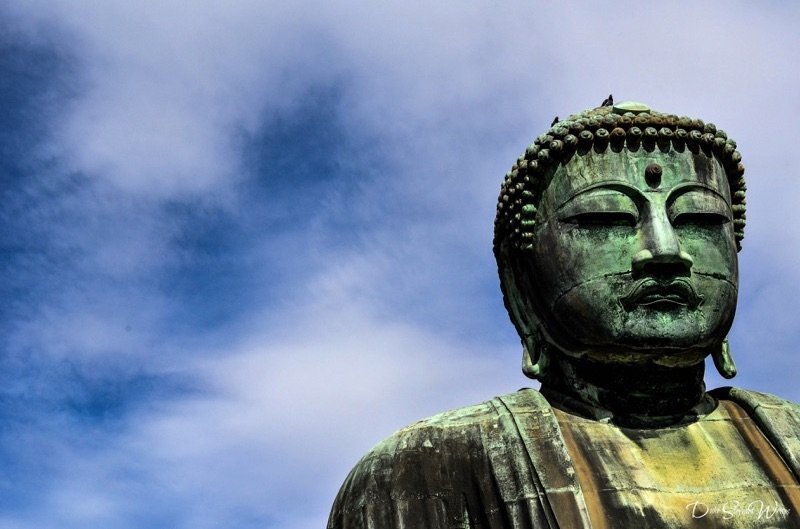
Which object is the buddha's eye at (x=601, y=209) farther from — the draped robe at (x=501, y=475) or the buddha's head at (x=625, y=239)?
the draped robe at (x=501, y=475)

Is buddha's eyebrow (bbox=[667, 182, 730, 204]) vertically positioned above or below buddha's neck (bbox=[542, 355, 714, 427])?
above

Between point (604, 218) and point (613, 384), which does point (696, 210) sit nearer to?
point (604, 218)

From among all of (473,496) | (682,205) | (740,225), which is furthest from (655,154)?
(473,496)

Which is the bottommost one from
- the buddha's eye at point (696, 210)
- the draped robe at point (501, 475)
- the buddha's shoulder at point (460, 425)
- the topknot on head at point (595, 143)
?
the draped robe at point (501, 475)

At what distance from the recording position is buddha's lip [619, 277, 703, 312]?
9.09 m

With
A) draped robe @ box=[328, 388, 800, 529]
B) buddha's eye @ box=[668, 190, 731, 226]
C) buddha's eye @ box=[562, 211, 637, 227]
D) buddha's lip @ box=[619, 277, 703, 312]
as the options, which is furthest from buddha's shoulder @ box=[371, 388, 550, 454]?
buddha's eye @ box=[668, 190, 731, 226]

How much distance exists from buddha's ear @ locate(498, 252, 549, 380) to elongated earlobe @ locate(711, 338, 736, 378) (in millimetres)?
1347

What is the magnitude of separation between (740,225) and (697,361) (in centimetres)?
150

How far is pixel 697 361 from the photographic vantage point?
939 cm

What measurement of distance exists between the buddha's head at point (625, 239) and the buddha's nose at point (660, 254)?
1 centimetres

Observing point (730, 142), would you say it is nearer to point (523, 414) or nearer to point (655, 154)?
point (655, 154)

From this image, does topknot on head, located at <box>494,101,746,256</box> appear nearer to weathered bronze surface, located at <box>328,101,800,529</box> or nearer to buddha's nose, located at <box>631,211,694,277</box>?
weathered bronze surface, located at <box>328,101,800,529</box>

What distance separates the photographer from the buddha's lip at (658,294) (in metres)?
9.09

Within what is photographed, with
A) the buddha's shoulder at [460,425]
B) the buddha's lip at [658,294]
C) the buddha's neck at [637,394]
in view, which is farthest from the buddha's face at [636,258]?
the buddha's shoulder at [460,425]
